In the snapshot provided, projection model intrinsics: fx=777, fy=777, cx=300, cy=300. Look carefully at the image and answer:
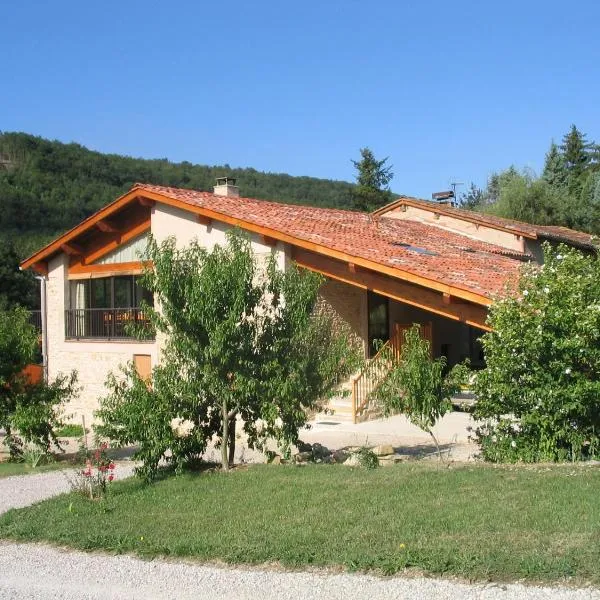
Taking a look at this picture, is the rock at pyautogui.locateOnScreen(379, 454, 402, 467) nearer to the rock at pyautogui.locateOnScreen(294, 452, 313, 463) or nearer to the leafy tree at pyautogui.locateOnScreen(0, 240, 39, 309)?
the rock at pyautogui.locateOnScreen(294, 452, 313, 463)

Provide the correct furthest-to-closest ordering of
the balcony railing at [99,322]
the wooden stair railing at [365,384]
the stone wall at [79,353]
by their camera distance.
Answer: the balcony railing at [99,322], the stone wall at [79,353], the wooden stair railing at [365,384]

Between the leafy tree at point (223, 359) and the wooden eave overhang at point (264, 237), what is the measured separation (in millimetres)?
2359

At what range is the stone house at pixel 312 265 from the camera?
14.7 meters

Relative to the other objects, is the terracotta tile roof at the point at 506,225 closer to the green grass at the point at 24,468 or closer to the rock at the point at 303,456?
the rock at the point at 303,456

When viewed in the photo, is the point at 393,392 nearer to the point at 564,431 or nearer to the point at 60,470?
the point at 564,431

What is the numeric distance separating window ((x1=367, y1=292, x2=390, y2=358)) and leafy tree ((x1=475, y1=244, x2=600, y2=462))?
897cm

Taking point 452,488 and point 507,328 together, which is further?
point 507,328

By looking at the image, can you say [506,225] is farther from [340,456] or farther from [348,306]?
[340,456]

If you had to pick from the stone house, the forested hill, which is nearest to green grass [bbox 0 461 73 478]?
the stone house

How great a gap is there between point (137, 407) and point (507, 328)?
4.79 meters

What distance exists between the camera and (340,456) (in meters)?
12.1

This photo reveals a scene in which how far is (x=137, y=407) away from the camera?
998 cm

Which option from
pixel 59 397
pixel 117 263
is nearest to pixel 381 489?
pixel 59 397

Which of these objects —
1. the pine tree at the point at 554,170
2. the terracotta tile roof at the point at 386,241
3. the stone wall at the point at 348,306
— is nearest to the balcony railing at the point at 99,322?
the terracotta tile roof at the point at 386,241
